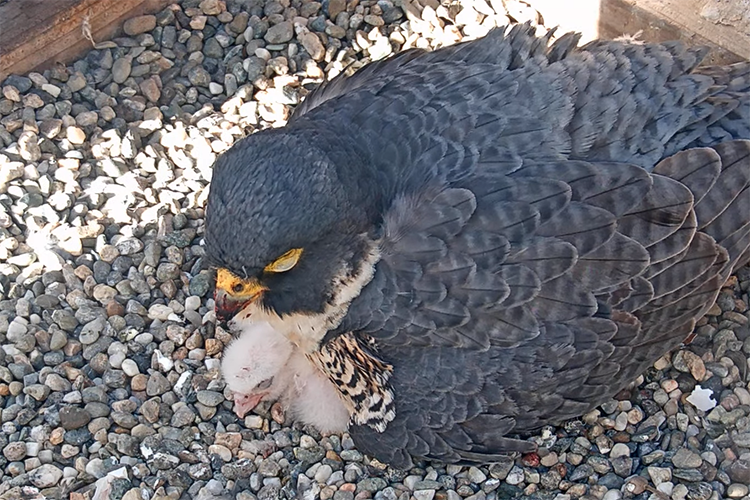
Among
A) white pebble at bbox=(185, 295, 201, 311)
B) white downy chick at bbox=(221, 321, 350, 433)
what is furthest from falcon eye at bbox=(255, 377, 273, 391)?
white pebble at bbox=(185, 295, 201, 311)

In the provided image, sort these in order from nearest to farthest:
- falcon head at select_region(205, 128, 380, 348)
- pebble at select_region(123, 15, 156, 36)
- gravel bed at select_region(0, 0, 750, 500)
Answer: falcon head at select_region(205, 128, 380, 348) < gravel bed at select_region(0, 0, 750, 500) < pebble at select_region(123, 15, 156, 36)

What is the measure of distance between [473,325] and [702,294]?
2.93ft

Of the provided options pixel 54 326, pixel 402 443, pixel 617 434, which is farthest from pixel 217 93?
pixel 617 434

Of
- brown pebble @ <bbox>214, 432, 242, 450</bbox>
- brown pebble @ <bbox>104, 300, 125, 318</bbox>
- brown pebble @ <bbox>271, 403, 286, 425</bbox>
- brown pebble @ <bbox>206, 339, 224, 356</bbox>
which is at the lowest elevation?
brown pebble @ <bbox>271, 403, 286, 425</bbox>

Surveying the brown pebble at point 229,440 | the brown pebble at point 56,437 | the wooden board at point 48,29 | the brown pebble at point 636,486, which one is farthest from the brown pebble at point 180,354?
the brown pebble at point 636,486

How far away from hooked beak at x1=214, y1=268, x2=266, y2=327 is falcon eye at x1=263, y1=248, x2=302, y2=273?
8cm

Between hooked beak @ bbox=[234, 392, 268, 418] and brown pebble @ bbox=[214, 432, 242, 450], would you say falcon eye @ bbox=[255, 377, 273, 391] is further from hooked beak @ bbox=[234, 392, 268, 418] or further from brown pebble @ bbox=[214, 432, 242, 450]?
brown pebble @ bbox=[214, 432, 242, 450]

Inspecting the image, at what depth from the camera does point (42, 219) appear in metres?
4.21

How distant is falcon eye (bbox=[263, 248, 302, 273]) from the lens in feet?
9.84

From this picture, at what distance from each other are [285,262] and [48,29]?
7.36 feet

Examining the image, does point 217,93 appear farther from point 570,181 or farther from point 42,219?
point 570,181

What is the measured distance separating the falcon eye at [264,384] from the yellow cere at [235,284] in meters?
0.68

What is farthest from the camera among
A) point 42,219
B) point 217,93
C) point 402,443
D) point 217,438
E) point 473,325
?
point 217,93

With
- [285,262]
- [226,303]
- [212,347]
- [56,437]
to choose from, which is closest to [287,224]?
[285,262]
